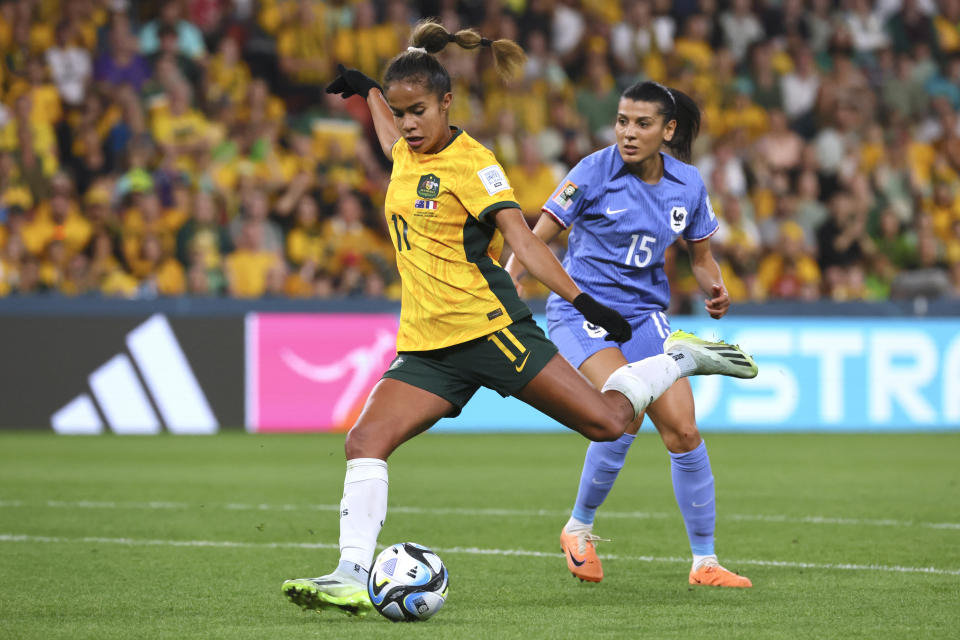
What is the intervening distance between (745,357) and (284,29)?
40.0ft

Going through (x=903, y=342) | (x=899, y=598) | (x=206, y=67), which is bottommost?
(x=903, y=342)

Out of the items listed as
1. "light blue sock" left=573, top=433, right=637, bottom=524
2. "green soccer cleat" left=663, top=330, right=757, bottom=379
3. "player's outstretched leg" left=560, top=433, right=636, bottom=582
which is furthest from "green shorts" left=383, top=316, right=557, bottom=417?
"light blue sock" left=573, top=433, right=637, bottom=524

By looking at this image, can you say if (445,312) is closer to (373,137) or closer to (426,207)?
(426,207)

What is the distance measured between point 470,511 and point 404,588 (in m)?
3.60

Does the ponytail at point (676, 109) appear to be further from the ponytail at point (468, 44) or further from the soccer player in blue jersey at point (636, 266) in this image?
the ponytail at point (468, 44)

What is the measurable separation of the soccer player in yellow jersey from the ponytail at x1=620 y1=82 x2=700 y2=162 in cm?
125

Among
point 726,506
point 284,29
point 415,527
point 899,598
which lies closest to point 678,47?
point 284,29

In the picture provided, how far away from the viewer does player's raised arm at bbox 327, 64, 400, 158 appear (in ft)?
19.6

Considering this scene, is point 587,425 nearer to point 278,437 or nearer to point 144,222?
point 278,437

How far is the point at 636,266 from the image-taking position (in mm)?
6301

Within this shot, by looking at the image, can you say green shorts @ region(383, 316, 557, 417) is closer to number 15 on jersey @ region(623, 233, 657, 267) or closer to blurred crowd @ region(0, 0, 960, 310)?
number 15 on jersey @ region(623, 233, 657, 267)

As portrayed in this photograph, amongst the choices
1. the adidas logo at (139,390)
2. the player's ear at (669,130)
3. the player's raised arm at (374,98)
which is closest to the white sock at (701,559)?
the player's ear at (669,130)

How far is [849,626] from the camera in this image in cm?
488

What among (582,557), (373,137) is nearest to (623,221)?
(582,557)
